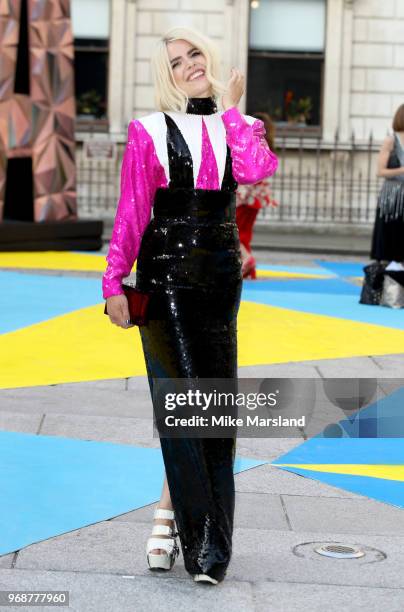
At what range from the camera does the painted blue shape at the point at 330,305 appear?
35.8 feet

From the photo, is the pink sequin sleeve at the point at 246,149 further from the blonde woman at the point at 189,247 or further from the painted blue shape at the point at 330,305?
the painted blue shape at the point at 330,305

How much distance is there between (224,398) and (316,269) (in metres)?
12.3

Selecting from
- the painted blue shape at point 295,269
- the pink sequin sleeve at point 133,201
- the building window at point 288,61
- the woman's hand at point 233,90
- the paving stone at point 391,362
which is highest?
the building window at point 288,61

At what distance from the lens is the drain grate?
423 centimetres

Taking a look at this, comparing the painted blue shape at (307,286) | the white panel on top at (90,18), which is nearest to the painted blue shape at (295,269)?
the painted blue shape at (307,286)

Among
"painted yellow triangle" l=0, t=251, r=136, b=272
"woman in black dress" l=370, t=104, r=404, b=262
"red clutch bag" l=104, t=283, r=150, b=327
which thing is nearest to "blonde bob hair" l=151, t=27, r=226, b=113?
"red clutch bag" l=104, t=283, r=150, b=327

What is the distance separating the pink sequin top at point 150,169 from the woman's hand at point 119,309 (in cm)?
2

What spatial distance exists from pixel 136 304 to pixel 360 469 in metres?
2.01

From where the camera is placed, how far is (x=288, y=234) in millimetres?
22469

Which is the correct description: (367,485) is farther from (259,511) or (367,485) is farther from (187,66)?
(187,66)

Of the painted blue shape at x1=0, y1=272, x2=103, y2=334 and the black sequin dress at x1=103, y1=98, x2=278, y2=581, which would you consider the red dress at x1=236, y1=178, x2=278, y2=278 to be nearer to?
the painted blue shape at x1=0, y1=272, x2=103, y2=334

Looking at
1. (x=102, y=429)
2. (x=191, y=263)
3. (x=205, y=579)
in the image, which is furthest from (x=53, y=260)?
(x=205, y=579)

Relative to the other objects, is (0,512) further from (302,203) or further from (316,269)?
(302,203)

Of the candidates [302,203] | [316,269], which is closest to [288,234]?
[302,203]
